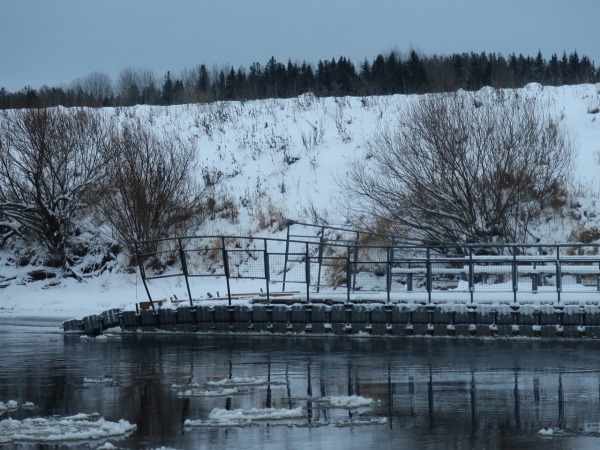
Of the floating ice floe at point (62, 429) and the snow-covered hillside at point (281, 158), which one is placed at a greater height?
the snow-covered hillside at point (281, 158)

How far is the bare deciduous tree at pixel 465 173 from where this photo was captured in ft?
105

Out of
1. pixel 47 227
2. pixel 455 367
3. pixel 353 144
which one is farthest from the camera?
pixel 353 144

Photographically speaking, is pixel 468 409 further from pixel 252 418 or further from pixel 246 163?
pixel 246 163

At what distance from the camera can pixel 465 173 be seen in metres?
32.0

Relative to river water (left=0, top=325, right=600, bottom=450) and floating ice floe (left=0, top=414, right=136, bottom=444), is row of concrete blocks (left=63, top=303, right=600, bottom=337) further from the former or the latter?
floating ice floe (left=0, top=414, right=136, bottom=444)

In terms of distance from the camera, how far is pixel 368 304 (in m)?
24.4

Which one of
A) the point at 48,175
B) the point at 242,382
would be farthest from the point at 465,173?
the point at 242,382

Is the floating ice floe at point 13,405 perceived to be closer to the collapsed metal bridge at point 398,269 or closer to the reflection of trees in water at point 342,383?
the reflection of trees in water at point 342,383

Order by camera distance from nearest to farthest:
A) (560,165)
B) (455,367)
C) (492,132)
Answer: (455,367), (492,132), (560,165)

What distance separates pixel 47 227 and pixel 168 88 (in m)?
43.2

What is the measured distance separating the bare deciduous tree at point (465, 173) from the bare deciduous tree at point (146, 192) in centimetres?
849

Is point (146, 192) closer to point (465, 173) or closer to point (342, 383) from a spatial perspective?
point (465, 173)

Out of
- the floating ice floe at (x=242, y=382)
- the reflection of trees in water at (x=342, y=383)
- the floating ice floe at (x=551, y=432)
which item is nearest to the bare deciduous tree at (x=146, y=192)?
the reflection of trees in water at (x=342, y=383)

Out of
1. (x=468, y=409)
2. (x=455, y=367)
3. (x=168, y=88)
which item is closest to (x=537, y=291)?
(x=455, y=367)
